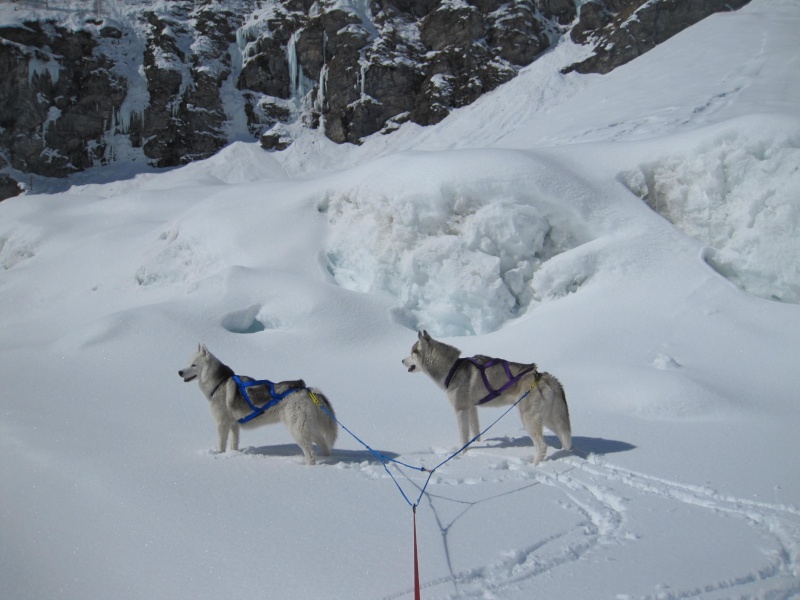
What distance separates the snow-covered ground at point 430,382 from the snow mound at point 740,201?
5 centimetres

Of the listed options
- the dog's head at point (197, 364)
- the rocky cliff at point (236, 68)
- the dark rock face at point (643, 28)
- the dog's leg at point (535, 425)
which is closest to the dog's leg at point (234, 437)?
the dog's head at point (197, 364)

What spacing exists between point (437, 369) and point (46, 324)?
481 inches

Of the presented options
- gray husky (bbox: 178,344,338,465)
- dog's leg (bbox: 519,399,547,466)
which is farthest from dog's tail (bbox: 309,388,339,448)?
dog's leg (bbox: 519,399,547,466)

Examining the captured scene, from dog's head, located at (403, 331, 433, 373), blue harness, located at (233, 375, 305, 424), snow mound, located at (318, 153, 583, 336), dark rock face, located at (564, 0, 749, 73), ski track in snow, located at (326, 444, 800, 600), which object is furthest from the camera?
dark rock face, located at (564, 0, 749, 73)

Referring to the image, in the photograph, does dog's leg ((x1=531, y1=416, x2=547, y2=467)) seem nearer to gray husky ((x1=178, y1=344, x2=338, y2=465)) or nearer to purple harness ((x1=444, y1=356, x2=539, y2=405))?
purple harness ((x1=444, y1=356, x2=539, y2=405))

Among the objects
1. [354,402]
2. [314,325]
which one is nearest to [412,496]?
[354,402]

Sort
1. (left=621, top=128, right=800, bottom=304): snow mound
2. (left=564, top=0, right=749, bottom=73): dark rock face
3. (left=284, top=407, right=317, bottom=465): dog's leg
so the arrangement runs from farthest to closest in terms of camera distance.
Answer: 1. (left=564, top=0, right=749, bottom=73): dark rock face
2. (left=621, top=128, right=800, bottom=304): snow mound
3. (left=284, top=407, right=317, bottom=465): dog's leg

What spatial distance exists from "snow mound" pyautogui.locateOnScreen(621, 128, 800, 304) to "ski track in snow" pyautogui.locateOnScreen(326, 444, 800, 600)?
8.08 meters

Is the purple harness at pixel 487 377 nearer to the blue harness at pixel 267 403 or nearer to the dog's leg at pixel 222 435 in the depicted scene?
the blue harness at pixel 267 403

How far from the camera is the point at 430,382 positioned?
30.1 ft

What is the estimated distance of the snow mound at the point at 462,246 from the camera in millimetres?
12023

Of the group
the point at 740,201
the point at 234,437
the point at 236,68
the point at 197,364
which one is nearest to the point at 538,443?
the point at 234,437

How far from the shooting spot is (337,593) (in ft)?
9.64

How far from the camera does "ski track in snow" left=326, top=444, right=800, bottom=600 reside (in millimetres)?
3033
